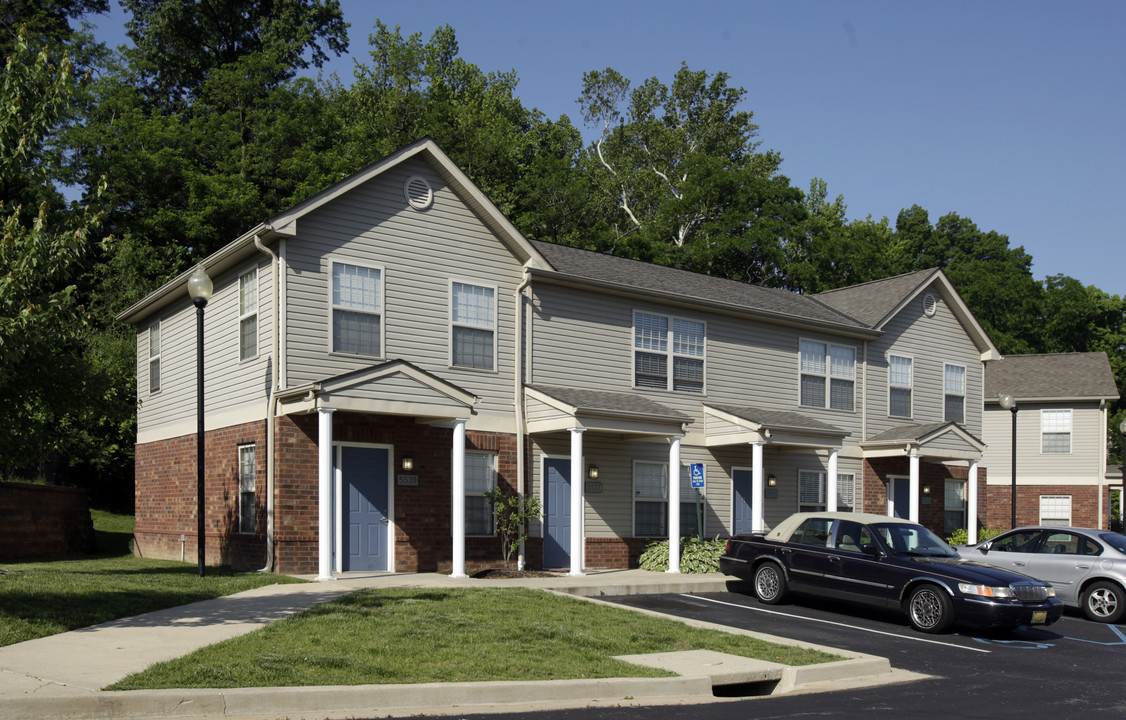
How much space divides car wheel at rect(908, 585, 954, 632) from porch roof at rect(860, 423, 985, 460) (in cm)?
1202

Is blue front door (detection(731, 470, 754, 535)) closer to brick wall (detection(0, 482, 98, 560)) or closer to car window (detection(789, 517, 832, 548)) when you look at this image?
car window (detection(789, 517, 832, 548))

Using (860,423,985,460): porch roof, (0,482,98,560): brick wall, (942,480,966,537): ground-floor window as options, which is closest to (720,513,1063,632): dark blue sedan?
(860,423,985,460): porch roof

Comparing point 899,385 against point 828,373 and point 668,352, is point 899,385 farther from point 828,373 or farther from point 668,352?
point 668,352

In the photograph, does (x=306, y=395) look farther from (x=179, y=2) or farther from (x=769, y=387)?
(x=179, y=2)

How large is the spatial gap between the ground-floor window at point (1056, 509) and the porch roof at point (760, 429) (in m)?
17.3

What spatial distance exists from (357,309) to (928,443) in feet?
50.8

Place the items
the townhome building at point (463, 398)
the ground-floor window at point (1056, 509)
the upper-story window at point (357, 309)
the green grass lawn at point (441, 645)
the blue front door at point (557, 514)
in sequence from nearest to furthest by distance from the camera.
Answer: the green grass lawn at point (441, 645)
the townhome building at point (463, 398)
the upper-story window at point (357, 309)
the blue front door at point (557, 514)
the ground-floor window at point (1056, 509)

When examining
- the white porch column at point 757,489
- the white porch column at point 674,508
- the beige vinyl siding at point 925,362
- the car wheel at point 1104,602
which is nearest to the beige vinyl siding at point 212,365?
the white porch column at point 674,508

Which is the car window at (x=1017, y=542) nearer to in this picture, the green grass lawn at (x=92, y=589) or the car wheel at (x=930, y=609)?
the car wheel at (x=930, y=609)

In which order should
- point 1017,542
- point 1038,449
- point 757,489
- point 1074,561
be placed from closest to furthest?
point 1074,561 → point 1017,542 → point 757,489 → point 1038,449

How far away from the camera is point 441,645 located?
1038cm

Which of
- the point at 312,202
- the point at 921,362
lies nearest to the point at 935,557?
the point at 312,202

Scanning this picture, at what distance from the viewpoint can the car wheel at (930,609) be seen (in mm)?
13969

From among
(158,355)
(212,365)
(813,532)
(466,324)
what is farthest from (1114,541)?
(158,355)
